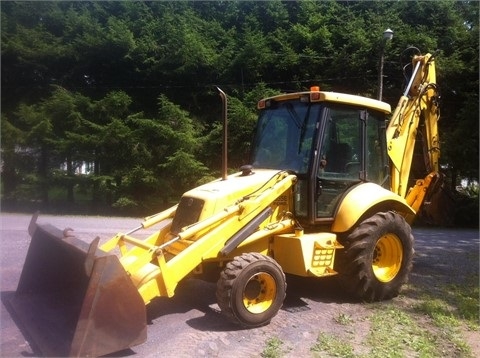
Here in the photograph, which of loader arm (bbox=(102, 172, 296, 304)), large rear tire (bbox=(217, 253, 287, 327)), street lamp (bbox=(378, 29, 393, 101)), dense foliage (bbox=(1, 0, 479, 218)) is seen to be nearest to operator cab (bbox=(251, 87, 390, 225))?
loader arm (bbox=(102, 172, 296, 304))

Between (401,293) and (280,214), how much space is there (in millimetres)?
2138

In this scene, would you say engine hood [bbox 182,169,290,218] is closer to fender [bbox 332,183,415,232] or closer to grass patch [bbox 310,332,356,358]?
fender [bbox 332,183,415,232]

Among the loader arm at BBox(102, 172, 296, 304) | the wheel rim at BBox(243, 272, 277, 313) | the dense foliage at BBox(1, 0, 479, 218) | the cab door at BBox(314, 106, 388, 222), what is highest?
the dense foliage at BBox(1, 0, 479, 218)

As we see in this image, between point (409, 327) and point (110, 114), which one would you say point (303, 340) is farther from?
point (110, 114)

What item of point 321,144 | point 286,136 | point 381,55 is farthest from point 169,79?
point 321,144

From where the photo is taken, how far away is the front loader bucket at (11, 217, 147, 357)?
3.26m

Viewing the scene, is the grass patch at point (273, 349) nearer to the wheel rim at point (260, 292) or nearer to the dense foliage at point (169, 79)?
the wheel rim at point (260, 292)

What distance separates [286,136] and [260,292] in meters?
2.00

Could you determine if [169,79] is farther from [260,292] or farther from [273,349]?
[273,349]

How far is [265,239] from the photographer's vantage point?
4984 mm

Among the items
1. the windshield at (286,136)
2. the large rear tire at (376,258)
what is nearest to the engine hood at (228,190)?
the windshield at (286,136)

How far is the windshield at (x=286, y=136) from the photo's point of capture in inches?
201

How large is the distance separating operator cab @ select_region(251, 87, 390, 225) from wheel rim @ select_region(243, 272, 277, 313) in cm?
98

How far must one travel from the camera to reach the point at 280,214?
16.7ft
